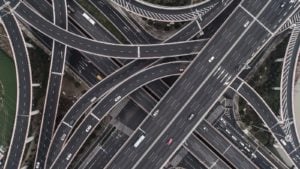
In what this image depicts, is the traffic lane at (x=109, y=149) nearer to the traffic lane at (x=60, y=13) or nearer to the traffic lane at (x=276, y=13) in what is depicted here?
the traffic lane at (x=60, y=13)

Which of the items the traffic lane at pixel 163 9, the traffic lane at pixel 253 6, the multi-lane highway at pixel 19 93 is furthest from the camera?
the traffic lane at pixel 163 9

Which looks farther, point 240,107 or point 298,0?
point 240,107

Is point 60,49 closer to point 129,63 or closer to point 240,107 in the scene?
point 129,63

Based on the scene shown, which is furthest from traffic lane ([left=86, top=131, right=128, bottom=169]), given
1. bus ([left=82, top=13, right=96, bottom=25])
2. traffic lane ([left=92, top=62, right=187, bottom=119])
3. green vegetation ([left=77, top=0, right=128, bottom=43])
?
bus ([left=82, top=13, right=96, bottom=25])

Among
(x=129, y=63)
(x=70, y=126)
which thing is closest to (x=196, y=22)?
(x=129, y=63)

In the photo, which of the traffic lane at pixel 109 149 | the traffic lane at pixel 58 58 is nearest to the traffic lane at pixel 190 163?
the traffic lane at pixel 109 149

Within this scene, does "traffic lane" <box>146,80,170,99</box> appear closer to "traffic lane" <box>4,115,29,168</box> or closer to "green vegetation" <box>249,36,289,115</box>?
"green vegetation" <box>249,36,289,115</box>

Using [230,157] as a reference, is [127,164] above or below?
below
